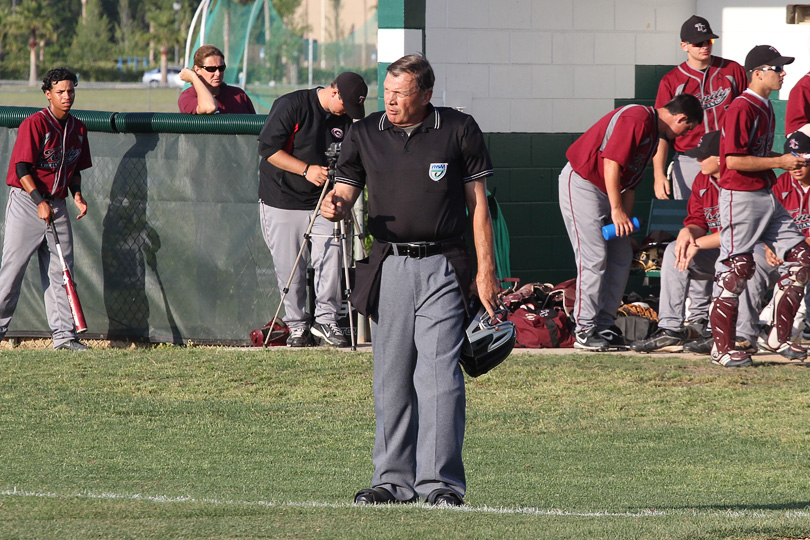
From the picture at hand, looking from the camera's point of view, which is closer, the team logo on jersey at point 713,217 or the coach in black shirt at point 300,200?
the coach in black shirt at point 300,200

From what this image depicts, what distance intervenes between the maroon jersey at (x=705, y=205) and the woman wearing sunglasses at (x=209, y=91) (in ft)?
13.7

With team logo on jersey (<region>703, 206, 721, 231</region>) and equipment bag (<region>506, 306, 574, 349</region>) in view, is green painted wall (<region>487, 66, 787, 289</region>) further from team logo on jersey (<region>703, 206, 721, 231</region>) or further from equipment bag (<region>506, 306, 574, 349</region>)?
team logo on jersey (<region>703, 206, 721, 231</region>)

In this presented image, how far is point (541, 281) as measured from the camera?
1220cm

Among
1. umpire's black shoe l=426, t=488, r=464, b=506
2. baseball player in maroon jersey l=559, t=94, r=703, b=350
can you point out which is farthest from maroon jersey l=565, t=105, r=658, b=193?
umpire's black shoe l=426, t=488, r=464, b=506

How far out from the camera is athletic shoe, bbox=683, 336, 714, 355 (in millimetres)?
9398

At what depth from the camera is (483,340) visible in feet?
17.0

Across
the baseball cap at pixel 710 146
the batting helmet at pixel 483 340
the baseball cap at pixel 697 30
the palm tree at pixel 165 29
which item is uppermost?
the palm tree at pixel 165 29

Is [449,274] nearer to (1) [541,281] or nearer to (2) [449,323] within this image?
(2) [449,323]

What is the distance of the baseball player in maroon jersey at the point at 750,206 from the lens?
8516 mm

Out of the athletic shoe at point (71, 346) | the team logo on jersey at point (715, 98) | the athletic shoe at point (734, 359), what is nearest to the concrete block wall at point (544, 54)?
the team logo on jersey at point (715, 98)

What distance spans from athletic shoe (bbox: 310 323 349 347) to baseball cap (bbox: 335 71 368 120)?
5.94ft

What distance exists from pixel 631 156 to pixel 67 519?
18.8 ft

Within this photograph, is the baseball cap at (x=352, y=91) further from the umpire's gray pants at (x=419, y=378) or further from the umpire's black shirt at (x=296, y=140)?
the umpire's gray pants at (x=419, y=378)

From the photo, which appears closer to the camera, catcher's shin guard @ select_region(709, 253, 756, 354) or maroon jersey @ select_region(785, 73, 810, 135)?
catcher's shin guard @ select_region(709, 253, 756, 354)
